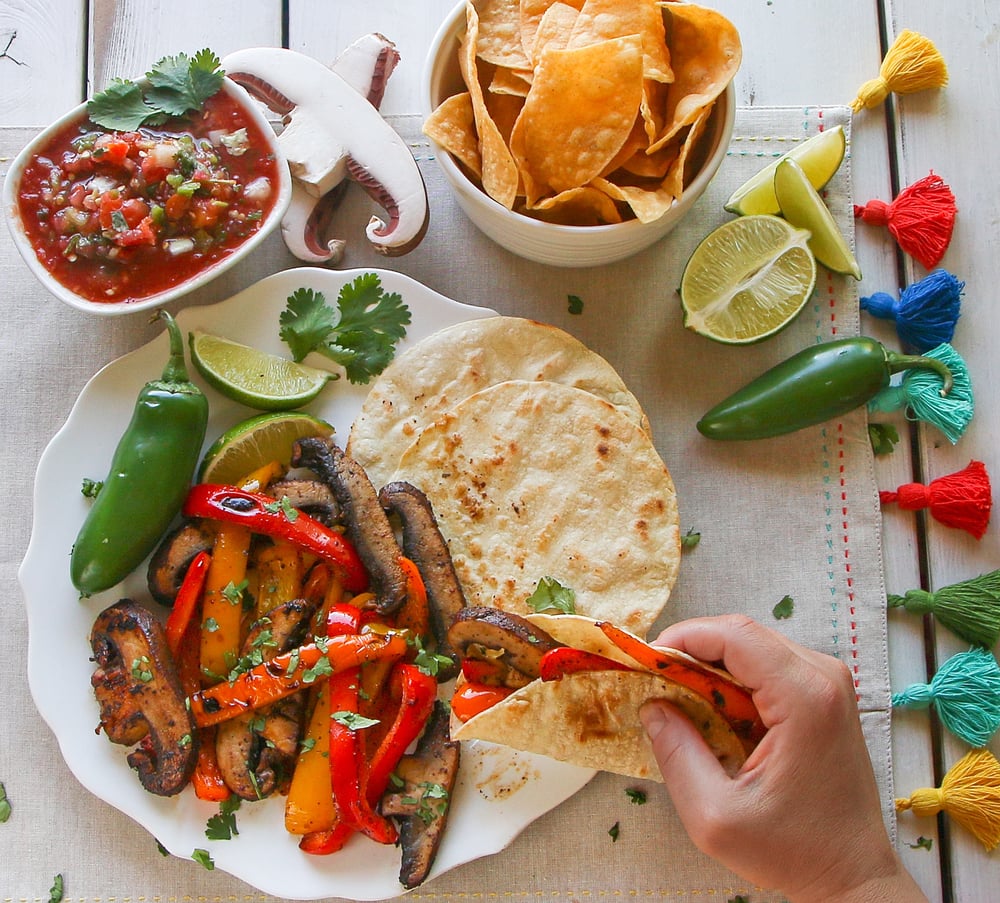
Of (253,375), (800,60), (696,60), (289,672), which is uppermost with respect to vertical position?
(696,60)

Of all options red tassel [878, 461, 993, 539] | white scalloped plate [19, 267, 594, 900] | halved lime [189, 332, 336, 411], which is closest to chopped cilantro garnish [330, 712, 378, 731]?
white scalloped plate [19, 267, 594, 900]

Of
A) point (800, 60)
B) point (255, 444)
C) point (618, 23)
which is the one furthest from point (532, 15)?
point (255, 444)

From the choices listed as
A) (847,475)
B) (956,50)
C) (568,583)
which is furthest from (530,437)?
(956,50)

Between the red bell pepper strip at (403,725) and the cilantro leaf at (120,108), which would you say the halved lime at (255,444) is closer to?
the red bell pepper strip at (403,725)

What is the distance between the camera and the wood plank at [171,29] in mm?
3227

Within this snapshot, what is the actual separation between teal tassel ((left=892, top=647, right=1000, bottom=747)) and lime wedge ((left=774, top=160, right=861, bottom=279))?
1.21 meters

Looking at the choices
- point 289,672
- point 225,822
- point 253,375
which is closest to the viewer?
point 289,672

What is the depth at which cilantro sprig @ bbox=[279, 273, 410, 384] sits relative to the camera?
291cm

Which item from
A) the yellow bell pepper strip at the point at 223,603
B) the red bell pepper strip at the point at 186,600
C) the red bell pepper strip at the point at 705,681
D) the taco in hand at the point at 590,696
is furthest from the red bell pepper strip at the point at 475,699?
the red bell pepper strip at the point at 186,600

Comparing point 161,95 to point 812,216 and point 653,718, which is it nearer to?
point 812,216

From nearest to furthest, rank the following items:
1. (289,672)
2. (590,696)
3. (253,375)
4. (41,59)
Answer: (590,696), (289,672), (253,375), (41,59)

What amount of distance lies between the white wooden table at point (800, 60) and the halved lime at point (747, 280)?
376 mm

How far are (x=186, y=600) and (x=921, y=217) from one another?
2493mm

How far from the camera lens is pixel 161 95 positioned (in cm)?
281
